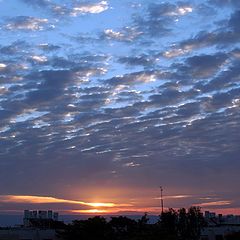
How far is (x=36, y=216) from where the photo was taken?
69.8m

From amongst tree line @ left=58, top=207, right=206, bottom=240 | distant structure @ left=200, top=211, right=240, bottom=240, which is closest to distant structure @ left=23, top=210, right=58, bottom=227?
tree line @ left=58, top=207, right=206, bottom=240

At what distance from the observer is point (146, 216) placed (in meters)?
63.9

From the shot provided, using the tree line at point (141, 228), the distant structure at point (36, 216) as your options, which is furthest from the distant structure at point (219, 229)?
the distant structure at point (36, 216)

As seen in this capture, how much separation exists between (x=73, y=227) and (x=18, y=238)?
6.95 meters

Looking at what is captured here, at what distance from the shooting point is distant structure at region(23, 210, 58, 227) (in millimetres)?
67688

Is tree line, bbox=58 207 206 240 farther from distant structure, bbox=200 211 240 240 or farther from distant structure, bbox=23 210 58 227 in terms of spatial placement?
distant structure, bbox=23 210 58 227

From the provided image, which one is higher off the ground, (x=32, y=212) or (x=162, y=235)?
(x=32, y=212)

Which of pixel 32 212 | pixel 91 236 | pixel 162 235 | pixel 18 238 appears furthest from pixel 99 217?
pixel 32 212

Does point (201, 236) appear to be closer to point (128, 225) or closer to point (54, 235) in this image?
point (128, 225)

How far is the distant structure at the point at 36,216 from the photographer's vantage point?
67.7 meters

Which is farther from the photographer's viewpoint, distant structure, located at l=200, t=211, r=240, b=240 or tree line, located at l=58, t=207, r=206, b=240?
distant structure, located at l=200, t=211, r=240, b=240

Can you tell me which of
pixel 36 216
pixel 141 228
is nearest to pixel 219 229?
pixel 141 228

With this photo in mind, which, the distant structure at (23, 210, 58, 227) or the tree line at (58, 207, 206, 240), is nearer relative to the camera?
the tree line at (58, 207, 206, 240)

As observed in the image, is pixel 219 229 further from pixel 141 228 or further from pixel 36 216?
pixel 36 216
